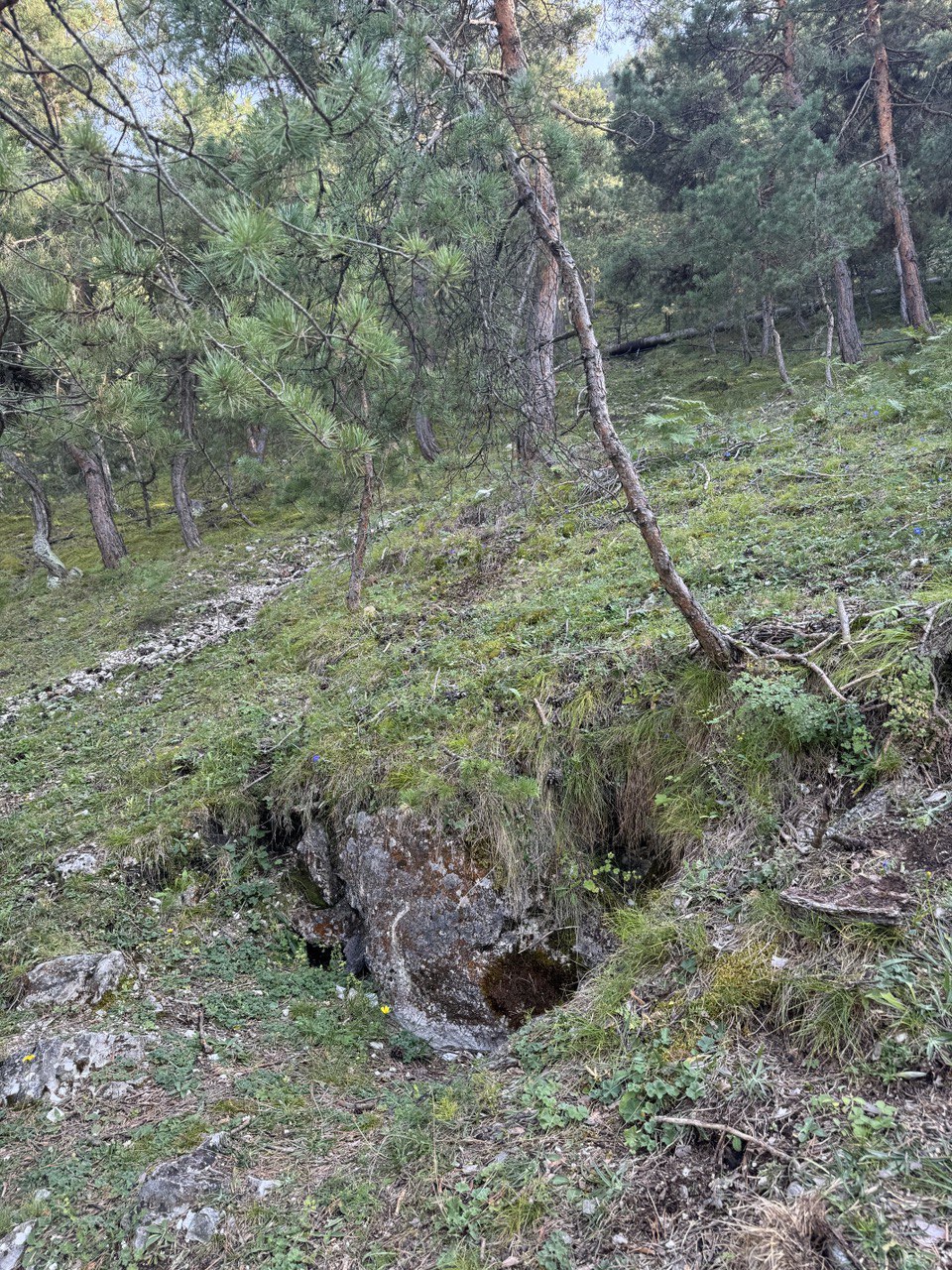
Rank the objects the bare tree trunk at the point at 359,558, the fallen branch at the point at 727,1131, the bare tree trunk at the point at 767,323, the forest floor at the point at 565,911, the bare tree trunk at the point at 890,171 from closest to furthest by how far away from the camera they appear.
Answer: the fallen branch at the point at 727,1131
the forest floor at the point at 565,911
the bare tree trunk at the point at 359,558
the bare tree trunk at the point at 890,171
the bare tree trunk at the point at 767,323

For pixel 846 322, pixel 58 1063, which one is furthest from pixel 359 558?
pixel 846 322

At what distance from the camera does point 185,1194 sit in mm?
2686

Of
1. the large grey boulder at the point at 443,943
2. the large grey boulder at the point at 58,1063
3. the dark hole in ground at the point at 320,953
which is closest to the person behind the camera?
the large grey boulder at the point at 58,1063

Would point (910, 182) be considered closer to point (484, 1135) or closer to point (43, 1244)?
point (484, 1135)

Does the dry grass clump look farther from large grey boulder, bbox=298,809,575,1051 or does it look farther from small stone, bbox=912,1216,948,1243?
large grey boulder, bbox=298,809,575,1051

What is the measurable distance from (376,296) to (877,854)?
3.98m

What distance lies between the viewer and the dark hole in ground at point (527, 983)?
12.5 ft

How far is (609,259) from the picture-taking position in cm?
1593

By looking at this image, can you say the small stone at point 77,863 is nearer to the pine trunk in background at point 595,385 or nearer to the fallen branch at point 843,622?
the pine trunk in background at point 595,385

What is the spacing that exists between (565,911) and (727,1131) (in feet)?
5.74

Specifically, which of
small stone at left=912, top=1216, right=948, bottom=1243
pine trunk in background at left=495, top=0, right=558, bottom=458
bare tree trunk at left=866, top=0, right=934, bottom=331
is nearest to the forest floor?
small stone at left=912, top=1216, right=948, bottom=1243

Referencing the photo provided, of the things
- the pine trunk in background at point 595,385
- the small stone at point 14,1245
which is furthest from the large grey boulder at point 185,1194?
the pine trunk in background at point 595,385

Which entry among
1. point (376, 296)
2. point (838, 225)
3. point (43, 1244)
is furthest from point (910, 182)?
point (43, 1244)

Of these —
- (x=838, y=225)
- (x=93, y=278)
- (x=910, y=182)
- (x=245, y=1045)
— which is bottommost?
(x=245, y=1045)
